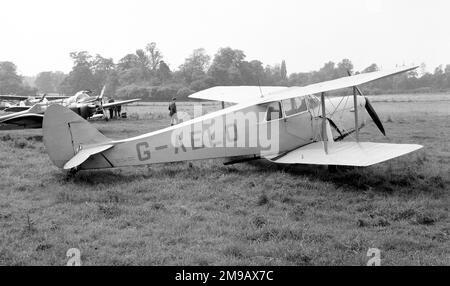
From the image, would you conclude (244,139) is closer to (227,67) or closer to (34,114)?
(34,114)

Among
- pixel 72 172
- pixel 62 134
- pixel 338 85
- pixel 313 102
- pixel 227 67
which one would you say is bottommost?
pixel 72 172

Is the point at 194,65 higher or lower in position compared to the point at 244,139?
higher

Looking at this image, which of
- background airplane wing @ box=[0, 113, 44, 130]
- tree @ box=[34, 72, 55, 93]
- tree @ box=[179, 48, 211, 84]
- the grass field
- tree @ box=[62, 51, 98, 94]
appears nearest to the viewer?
the grass field

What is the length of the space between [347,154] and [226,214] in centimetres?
273

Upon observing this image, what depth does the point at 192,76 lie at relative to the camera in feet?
94.0

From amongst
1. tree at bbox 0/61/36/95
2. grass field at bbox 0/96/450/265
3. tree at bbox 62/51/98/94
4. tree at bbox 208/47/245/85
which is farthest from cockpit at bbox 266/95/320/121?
tree at bbox 0/61/36/95

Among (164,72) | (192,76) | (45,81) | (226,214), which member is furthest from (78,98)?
(45,81)

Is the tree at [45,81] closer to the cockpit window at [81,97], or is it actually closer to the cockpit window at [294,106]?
the cockpit window at [81,97]

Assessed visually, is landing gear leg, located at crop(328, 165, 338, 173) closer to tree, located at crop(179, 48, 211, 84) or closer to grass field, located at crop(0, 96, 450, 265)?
grass field, located at crop(0, 96, 450, 265)

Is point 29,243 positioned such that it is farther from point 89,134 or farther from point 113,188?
point 89,134

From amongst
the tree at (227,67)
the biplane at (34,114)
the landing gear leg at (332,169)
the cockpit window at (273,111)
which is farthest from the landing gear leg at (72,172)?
the tree at (227,67)

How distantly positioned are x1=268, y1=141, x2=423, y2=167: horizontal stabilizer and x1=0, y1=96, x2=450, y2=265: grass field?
0.35 m

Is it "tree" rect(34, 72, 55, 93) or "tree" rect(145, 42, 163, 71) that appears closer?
"tree" rect(145, 42, 163, 71)

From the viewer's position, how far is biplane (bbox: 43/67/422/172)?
683 centimetres
